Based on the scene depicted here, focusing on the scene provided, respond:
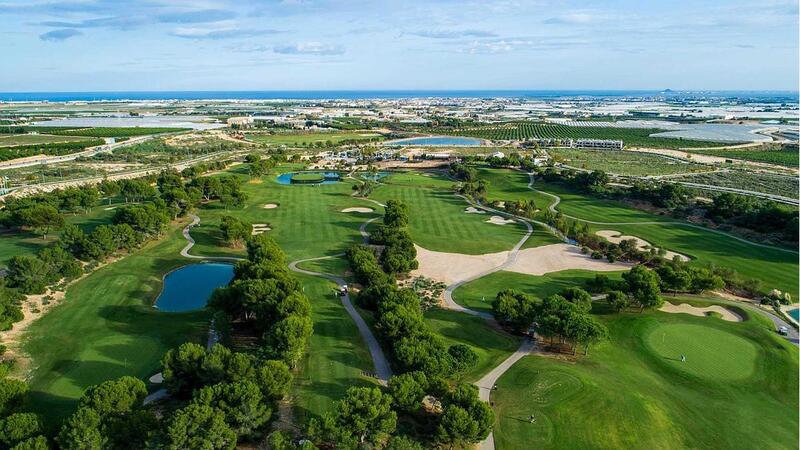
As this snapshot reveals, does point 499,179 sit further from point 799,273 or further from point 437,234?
point 799,273

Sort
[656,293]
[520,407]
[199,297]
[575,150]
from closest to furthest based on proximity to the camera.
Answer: [520,407] < [656,293] < [199,297] < [575,150]

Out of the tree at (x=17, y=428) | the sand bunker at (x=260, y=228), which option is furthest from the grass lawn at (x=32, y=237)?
the tree at (x=17, y=428)

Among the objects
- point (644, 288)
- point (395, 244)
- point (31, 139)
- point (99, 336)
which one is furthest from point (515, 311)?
point (31, 139)

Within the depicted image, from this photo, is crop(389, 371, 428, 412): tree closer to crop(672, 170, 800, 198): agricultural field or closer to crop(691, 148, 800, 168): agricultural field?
crop(672, 170, 800, 198): agricultural field

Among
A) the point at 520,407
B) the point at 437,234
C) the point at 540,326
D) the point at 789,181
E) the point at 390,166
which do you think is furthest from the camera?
the point at 390,166

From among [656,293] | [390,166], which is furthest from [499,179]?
[656,293]

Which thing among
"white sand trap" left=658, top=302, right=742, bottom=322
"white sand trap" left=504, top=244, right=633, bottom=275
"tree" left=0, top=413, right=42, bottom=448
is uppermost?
"tree" left=0, top=413, right=42, bottom=448

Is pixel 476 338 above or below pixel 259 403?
below

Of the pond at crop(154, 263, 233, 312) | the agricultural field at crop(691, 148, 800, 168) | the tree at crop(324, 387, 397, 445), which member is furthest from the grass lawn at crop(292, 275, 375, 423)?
the agricultural field at crop(691, 148, 800, 168)
